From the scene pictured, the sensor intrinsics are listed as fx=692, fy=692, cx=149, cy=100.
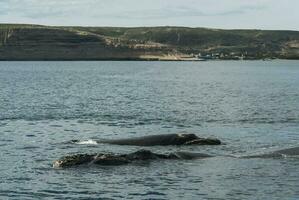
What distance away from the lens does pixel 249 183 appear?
98.6 feet

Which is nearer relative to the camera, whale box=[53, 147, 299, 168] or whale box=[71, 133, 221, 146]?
whale box=[53, 147, 299, 168]

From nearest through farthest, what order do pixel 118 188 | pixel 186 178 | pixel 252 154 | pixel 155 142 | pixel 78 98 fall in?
1. pixel 118 188
2. pixel 186 178
3. pixel 252 154
4. pixel 155 142
5. pixel 78 98

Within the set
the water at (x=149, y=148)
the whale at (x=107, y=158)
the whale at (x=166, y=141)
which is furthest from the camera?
the whale at (x=166, y=141)

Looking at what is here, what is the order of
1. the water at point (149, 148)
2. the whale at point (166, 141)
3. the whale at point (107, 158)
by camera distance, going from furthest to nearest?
the whale at point (166, 141) → the whale at point (107, 158) → the water at point (149, 148)

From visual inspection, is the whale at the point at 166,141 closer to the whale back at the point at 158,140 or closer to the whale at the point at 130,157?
the whale back at the point at 158,140

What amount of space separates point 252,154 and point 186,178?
748 cm

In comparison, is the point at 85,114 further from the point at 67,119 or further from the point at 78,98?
the point at 78,98

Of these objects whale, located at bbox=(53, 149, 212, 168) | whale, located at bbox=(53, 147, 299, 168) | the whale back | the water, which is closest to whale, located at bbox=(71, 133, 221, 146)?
the whale back

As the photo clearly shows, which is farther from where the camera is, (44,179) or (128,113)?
(128,113)

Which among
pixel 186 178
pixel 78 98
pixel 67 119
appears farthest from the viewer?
pixel 78 98

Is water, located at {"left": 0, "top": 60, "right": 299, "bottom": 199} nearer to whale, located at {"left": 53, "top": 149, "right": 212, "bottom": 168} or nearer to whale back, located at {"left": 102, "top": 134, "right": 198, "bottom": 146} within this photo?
whale, located at {"left": 53, "top": 149, "right": 212, "bottom": 168}

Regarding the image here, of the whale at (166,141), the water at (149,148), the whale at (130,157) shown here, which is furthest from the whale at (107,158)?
the whale at (166,141)

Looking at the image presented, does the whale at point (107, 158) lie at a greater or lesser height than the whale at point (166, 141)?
greater

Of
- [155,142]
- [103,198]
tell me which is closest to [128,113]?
[155,142]
